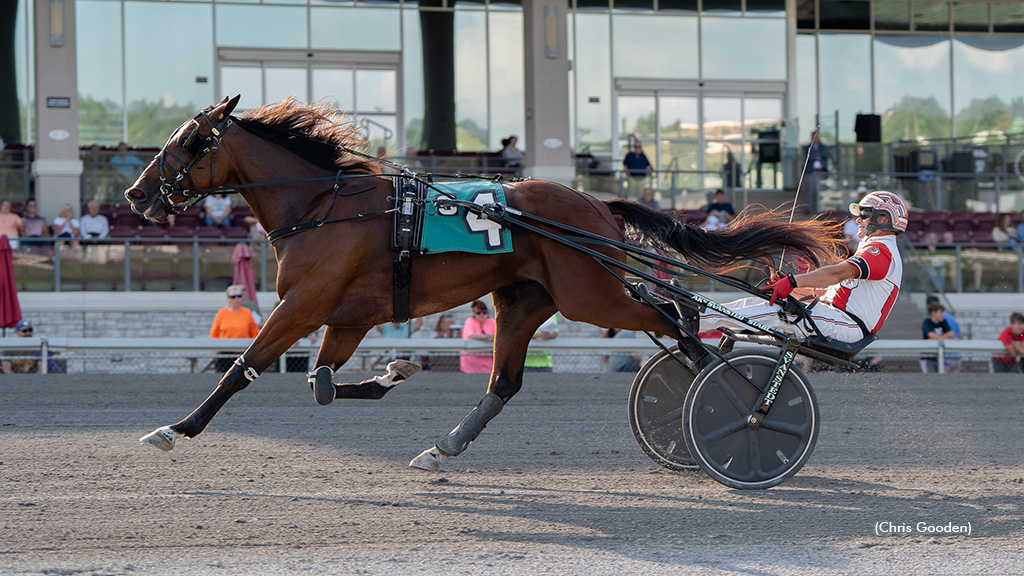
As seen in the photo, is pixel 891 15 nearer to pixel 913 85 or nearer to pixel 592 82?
pixel 913 85

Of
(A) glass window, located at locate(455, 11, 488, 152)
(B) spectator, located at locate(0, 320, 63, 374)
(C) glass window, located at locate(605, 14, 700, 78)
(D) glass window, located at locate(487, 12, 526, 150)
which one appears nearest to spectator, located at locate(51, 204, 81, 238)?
(B) spectator, located at locate(0, 320, 63, 374)

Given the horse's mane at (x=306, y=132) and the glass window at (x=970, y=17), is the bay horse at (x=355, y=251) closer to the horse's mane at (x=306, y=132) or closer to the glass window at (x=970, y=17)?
the horse's mane at (x=306, y=132)

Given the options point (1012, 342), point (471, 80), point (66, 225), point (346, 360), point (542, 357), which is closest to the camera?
point (346, 360)

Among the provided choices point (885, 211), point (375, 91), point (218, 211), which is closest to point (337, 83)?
point (375, 91)

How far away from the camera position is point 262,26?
68.8ft

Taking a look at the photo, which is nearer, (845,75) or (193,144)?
(193,144)

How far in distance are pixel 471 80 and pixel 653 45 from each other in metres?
4.07

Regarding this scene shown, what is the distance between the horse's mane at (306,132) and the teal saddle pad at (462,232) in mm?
608

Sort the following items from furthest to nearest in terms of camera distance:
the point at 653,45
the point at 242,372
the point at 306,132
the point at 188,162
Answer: the point at 653,45
the point at 306,132
the point at 188,162
the point at 242,372

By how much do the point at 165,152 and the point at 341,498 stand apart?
1976 millimetres

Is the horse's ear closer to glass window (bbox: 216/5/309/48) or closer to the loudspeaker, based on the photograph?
glass window (bbox: 216/5/309/48)

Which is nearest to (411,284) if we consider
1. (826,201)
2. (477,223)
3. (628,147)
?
(477,223)

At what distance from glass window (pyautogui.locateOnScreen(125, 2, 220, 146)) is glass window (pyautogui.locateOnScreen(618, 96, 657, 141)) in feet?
27.3

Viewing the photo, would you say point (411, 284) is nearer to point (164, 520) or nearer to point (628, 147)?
point (164, 520)
